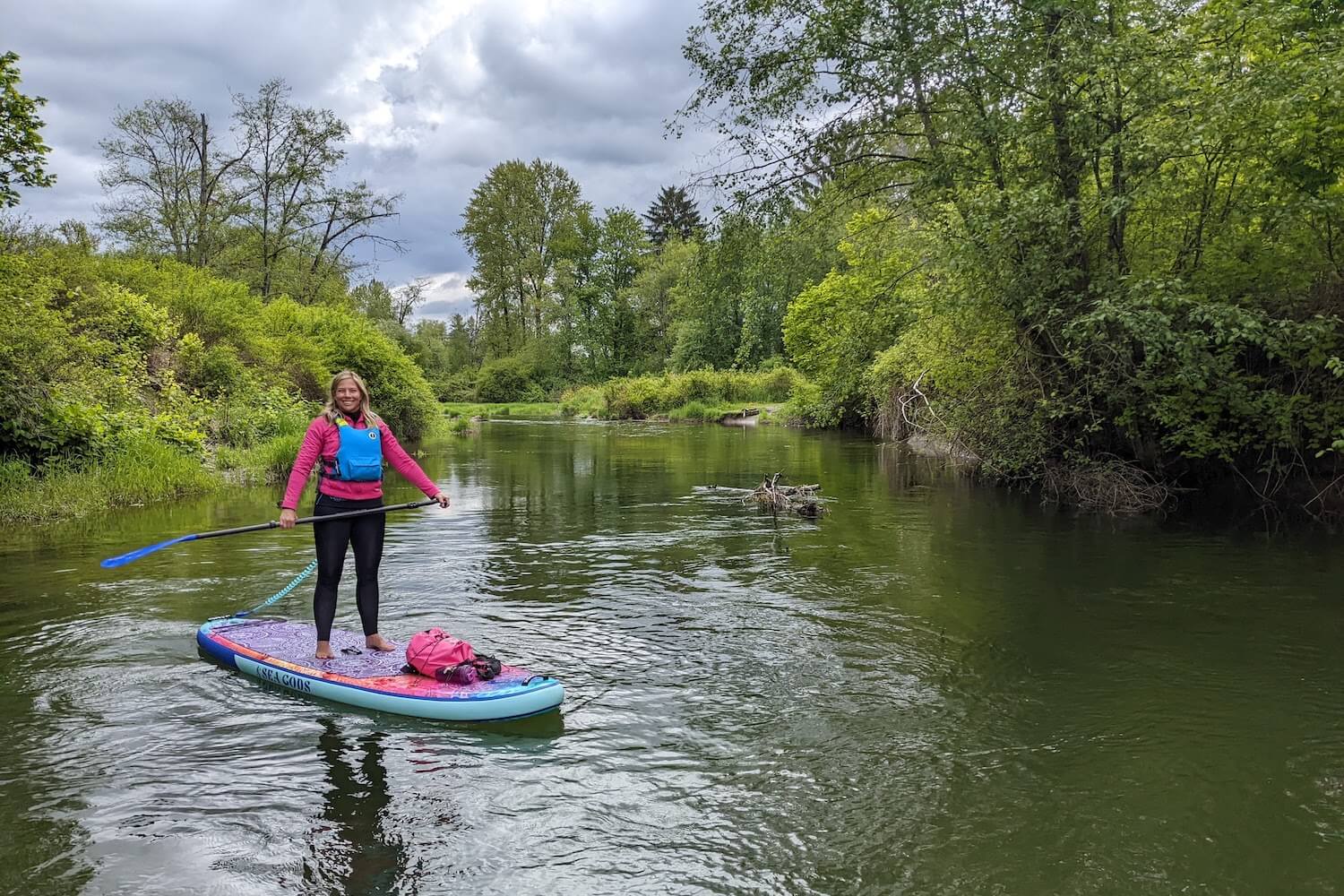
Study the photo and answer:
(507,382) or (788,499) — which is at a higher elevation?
(507,382)

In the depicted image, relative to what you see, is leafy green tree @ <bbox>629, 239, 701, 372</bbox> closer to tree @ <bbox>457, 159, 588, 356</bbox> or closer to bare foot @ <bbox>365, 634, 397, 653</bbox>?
tree @ <bbox>457, 159, 588, 356</bbox>

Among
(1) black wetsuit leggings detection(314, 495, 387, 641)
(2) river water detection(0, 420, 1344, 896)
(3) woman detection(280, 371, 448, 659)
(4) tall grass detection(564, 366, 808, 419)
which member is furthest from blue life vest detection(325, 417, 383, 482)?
(4) tall grass detection(564, 366, 808, 419)

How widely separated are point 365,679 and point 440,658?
19.7 inches

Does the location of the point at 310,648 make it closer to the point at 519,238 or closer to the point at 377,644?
the point at 377,644

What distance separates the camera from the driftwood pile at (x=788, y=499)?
43.5 ft

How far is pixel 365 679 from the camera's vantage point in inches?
224

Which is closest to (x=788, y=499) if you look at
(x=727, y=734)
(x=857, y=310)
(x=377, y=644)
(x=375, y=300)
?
(x=857, y=310)

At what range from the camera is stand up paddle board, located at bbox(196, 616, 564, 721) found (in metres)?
5.42

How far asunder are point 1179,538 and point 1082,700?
648 centimetres

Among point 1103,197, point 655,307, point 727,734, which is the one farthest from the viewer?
point 655,307

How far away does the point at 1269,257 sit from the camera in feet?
36.4

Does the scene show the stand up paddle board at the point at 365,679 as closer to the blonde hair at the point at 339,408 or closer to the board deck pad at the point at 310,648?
the board deck pad at the point at 310,648

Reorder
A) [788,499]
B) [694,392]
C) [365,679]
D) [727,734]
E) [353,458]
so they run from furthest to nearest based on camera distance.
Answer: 1. [694,392]
2. [788,499]
3. [353,458]
4. [365,679]
5. [727,734]

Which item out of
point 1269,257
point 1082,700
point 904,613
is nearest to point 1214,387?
point 1269,257
